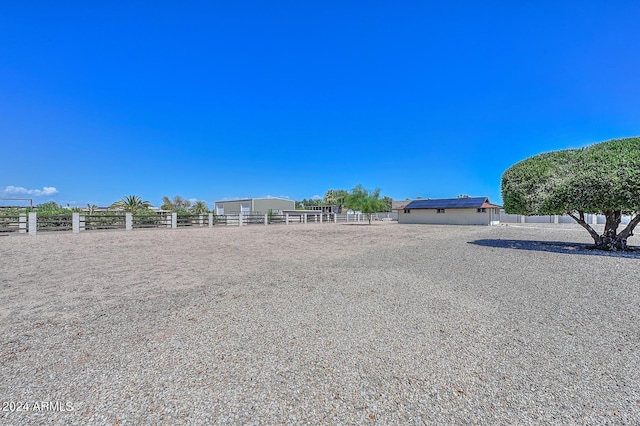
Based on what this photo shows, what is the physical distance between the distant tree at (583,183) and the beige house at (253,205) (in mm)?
36478

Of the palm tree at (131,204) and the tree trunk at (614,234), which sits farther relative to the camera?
the palm tree at (131,204)

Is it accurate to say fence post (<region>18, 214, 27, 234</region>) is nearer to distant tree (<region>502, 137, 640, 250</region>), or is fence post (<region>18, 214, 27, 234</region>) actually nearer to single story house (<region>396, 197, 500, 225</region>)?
distant tree (<region>502, 137, 640, 250</region>)

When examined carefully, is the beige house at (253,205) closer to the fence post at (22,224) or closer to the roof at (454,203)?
the roof at (454,203)

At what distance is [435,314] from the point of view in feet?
12.0

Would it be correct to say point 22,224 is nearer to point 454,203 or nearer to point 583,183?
point 583,183

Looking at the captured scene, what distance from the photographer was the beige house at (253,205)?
45594mm

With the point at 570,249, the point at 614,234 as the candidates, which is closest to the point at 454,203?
the point at 614,234

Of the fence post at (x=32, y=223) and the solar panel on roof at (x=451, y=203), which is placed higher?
the solar panel on roof at (x=451, y=203)

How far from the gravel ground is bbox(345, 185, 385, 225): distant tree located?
27.2 meters

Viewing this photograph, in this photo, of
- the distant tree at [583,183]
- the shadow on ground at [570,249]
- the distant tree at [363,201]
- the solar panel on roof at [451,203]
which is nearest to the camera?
the distant tree at [583,183]

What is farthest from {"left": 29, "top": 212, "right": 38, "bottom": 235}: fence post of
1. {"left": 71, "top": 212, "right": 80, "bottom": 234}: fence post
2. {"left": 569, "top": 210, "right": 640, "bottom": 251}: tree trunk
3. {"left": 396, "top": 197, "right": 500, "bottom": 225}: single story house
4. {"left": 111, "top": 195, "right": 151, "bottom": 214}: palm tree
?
{"left": 396, "top": 197, "right": 500, "bottom": 225}: single story house

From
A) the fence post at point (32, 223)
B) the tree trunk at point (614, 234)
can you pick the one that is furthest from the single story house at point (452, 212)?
the fence post at point (32, 223)

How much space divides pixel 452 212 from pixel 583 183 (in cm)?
2269

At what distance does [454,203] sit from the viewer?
102ft
